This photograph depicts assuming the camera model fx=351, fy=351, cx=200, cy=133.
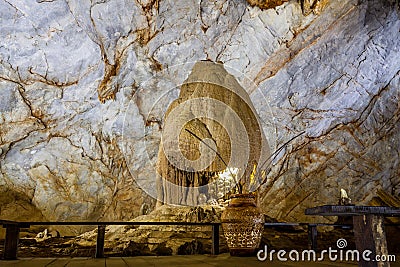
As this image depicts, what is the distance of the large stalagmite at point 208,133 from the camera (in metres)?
7.24

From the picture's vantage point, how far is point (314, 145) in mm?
8156

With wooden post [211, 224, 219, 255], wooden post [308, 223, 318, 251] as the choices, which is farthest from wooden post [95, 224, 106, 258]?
wooden post [308, 223, 318, 251]

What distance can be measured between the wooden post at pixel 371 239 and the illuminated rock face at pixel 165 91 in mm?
5138

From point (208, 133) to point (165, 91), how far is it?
1.34m

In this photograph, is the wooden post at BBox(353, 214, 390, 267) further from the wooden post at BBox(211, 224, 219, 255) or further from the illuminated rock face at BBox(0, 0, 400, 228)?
the illuminated rock face at BBox(0, 0, 400, 228)

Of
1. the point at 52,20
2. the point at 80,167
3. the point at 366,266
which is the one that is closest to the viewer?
the point at 366,266

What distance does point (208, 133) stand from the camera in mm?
7730

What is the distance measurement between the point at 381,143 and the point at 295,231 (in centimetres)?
311

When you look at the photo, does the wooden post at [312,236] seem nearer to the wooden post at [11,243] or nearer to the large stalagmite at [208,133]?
the wooden post at [11,243]

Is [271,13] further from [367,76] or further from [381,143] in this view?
[381,143]

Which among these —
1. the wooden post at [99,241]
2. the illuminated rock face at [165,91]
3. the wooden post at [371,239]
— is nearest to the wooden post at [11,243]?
the wooden post at [99,241]

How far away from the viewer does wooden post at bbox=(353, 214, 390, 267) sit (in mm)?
1480

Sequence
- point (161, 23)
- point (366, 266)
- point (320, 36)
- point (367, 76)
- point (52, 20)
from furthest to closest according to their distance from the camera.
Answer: point (367, 76) → point (320, 36) → point (161, 23) → point (52, 20) → point (366, 266)

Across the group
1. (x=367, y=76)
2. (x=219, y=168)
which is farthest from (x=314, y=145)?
(x=219, y=168)
